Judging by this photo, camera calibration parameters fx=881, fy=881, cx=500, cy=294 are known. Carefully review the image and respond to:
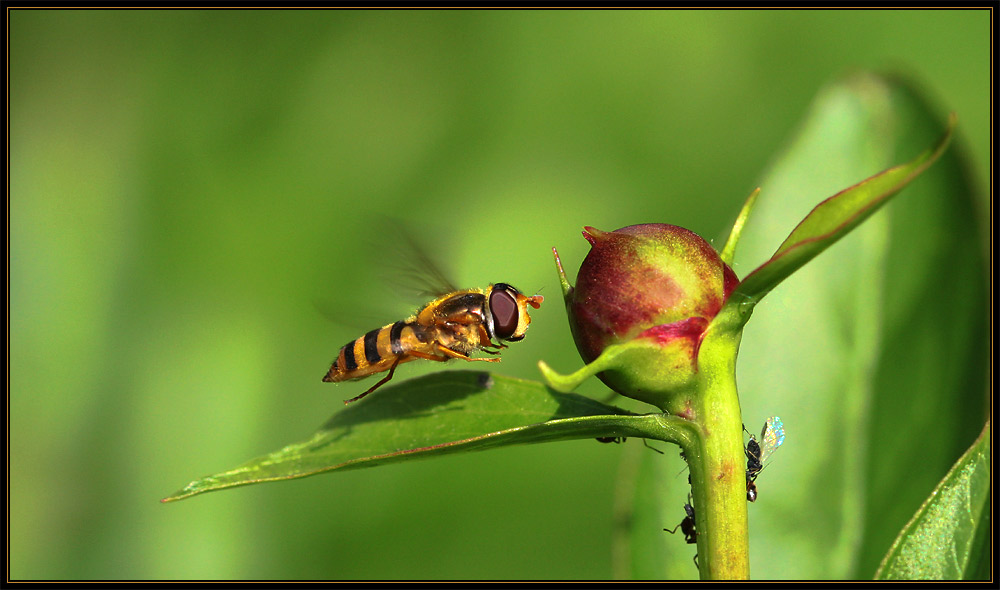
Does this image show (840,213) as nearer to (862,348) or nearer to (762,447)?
(762,447)

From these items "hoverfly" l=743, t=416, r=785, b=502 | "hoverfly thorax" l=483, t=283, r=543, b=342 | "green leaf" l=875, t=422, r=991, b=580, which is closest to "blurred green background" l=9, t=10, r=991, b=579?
"hoverfly thorax" l=483, t=283, r=543, b=342

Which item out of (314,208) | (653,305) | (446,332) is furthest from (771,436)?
(314,208)

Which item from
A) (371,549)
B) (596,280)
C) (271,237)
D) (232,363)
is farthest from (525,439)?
(271,237)

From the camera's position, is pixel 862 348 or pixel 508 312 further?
pixel 508 312

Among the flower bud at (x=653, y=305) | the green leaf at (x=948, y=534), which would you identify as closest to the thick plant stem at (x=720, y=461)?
the flower bud at (x=653, y=305)

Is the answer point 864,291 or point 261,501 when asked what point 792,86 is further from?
point 261,501

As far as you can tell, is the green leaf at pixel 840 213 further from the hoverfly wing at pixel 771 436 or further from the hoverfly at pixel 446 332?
the hoverfly at pixel 446 332
